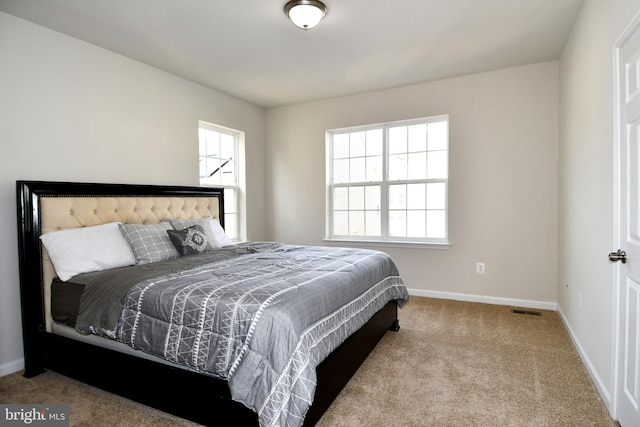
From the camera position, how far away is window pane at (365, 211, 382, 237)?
14.9 ft

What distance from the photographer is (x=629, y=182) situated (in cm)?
171

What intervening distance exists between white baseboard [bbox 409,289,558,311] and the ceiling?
2.53 m

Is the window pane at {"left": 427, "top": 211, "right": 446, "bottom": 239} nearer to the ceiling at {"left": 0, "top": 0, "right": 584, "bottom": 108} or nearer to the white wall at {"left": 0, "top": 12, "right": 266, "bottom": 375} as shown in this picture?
the ceiling at {"left": 0, "top": 0, "right": 584, "bottom": 108}

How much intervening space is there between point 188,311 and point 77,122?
2158mm

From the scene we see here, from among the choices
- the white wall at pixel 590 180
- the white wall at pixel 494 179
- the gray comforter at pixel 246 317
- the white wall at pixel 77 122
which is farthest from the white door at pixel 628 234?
the white wall at pixel 77 122

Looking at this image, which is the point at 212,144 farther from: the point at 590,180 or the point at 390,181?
the point at 590,180

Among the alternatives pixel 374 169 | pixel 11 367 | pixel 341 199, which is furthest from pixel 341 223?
pixel 11 367

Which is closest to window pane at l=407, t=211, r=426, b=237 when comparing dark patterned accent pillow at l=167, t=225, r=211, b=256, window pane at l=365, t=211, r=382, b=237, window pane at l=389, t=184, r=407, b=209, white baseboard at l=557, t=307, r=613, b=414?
window pane at l=389, t=184, r=407, b=209

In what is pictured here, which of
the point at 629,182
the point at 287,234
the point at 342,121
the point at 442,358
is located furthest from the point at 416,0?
the point at 287,234

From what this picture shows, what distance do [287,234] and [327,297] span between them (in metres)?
3.17

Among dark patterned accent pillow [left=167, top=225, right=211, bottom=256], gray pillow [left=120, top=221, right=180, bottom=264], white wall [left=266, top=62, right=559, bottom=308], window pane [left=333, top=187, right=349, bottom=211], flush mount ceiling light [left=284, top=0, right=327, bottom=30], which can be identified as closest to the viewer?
flush mount ceiling light [left=284, top=0, right=327, bottom=30]

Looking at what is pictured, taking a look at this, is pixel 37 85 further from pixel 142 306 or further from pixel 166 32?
pixel 142 306

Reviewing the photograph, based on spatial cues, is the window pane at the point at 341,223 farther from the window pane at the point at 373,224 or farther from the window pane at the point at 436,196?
the window pane at the point at 436,196

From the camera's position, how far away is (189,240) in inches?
121
